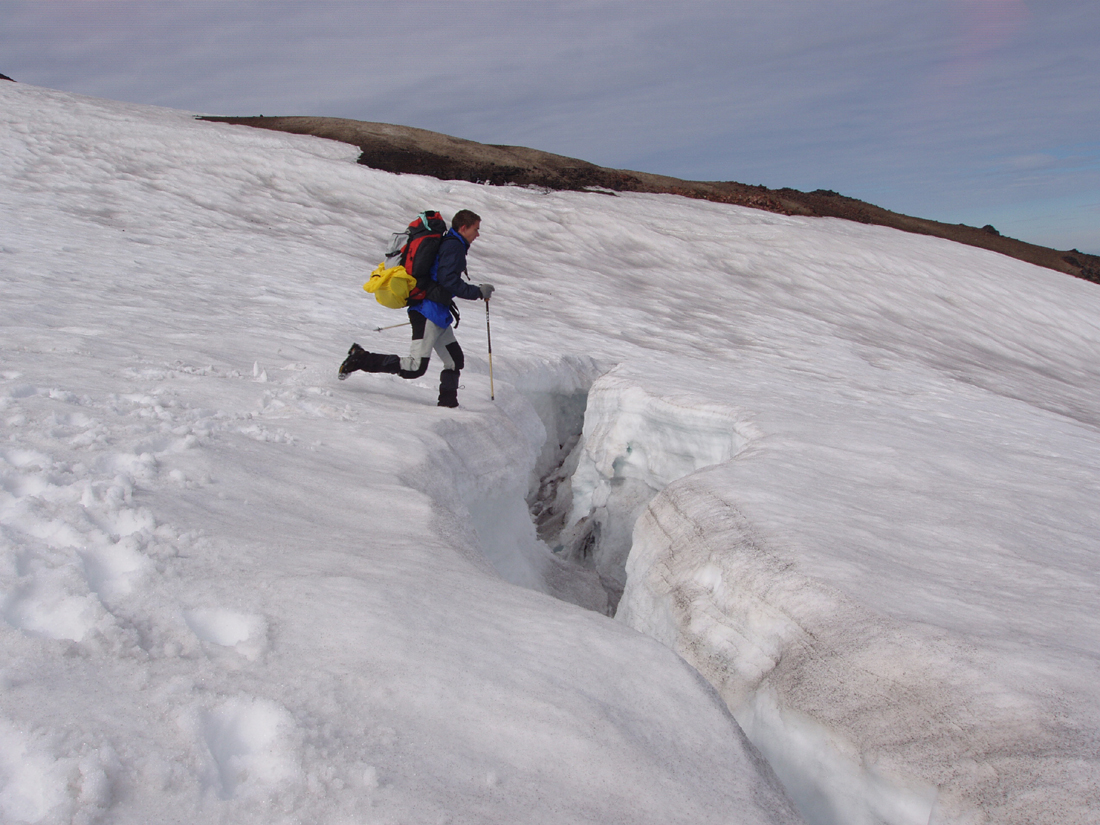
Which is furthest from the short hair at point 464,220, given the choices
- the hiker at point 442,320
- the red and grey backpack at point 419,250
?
the red and grey backpack at point 419,250

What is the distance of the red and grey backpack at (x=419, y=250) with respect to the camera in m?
5.81

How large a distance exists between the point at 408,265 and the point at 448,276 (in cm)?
35

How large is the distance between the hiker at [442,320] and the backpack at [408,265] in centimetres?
8

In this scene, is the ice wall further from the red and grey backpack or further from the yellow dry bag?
the yellow dry bag

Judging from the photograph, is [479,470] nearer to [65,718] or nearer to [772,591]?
[772,591]

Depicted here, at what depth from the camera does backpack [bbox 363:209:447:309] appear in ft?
19.0

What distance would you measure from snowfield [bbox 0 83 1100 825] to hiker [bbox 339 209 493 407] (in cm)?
29

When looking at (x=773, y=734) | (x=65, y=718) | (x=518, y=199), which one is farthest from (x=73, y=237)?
(x=518, y=199)

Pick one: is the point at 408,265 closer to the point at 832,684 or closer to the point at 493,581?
the point at 493,581

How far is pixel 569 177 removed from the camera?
24141 mm

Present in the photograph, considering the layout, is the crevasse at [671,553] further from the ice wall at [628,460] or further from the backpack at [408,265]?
the backpack at [408,265]

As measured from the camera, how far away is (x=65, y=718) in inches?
71.4

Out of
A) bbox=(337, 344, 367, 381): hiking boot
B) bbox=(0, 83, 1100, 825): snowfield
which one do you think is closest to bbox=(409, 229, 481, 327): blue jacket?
bbox=(337, 344, 367, 381): hiking boot

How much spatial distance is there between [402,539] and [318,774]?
1606 mm
